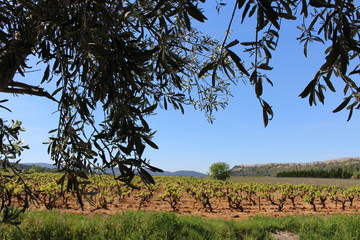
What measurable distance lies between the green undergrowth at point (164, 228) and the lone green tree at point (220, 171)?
1328 inches

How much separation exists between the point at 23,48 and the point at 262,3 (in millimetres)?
1698

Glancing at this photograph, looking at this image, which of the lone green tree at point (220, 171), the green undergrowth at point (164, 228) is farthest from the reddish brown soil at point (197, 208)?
the lone green tree at point (220, 171)

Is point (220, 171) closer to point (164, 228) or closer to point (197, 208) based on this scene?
point (197, 208)

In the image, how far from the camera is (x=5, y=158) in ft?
9.75

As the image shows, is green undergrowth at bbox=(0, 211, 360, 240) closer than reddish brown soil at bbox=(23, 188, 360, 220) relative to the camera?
Yes

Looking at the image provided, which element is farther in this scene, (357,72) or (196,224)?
(196,224)

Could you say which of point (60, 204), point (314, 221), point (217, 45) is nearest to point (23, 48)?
point (217, 45)

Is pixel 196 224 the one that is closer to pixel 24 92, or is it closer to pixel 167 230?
pixel 167 230

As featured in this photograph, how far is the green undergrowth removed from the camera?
714 cm

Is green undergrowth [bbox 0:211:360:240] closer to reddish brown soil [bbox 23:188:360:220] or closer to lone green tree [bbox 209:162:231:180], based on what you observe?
reddish brown soil [bbox 23:188:360:220]

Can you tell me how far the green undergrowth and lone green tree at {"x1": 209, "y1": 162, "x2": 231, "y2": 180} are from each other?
3374 centimetres

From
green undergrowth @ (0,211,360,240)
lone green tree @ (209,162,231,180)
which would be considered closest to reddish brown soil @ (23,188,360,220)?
green undergrowth @ (0,211,360,240)

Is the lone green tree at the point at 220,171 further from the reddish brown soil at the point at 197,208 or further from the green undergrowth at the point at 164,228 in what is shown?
the green undergrowth at the point at 164,228

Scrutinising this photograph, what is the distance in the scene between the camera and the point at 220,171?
4294 cm
